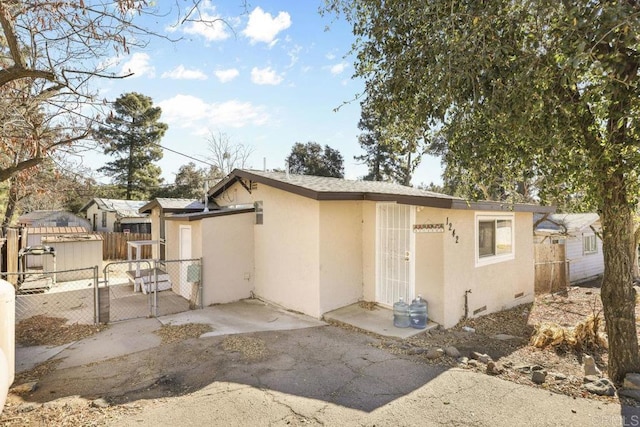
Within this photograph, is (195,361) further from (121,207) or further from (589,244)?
(121,207)

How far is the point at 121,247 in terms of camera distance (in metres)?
20.3

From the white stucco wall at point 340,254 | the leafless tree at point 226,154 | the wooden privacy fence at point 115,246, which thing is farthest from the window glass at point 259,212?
the leafless tree at point 226,154

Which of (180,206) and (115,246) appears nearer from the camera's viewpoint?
(180,206)

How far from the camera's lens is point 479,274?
8094 mm

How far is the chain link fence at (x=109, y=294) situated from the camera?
7.72 metres

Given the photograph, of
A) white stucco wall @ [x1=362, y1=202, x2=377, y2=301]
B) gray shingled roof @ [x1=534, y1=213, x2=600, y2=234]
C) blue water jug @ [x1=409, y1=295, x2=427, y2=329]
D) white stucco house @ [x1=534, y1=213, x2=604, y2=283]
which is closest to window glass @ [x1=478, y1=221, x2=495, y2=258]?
blue water jug @ [x1=409, y1=295, x2=427, y2=329]

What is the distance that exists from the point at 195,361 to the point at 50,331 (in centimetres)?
387

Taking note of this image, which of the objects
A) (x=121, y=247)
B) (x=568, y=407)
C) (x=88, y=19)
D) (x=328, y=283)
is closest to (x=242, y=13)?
(x=88, y=19)

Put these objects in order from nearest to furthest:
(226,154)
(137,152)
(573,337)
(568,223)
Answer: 1. (573,337)
2. (568,223)
3. (226,154)
4. (137,152)

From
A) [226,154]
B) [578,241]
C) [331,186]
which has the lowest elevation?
[578,241]

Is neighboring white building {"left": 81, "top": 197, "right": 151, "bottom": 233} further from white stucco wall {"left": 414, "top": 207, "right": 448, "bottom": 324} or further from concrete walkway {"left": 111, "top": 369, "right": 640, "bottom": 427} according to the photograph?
concrete walkway {"left": 111, "top": 369, "right": 640, "bottom": 427}

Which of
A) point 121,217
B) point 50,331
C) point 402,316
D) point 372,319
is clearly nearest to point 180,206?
point 50,331

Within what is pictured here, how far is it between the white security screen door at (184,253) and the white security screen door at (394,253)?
5336 millimetres

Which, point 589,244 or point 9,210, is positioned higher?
point 9,210
